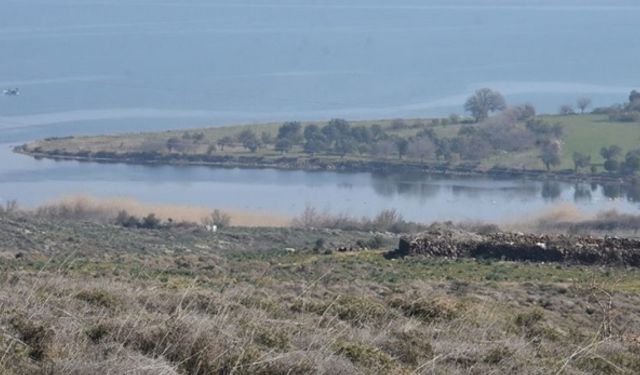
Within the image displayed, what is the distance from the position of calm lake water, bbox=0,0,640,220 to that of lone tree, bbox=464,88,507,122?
4.37m

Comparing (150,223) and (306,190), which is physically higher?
(150,223)

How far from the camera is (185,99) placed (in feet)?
278

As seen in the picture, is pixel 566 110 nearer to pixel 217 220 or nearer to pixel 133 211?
pixel 133 211

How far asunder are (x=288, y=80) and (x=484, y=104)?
74.8ft

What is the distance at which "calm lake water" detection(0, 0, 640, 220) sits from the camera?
52.9 meters

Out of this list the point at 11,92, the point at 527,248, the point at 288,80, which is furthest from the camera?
the point at 288,80

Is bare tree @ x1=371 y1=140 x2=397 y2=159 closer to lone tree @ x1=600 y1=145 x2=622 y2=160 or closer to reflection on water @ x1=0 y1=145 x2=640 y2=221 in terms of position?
reflection on water @ x1=0 y1=145 x2=640 y2=221

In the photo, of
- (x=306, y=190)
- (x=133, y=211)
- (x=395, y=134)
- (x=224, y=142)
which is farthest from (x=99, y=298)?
(x=395, y=134)

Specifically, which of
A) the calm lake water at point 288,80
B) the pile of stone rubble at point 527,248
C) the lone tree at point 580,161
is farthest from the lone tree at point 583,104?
the pile of stone rubble at point 527,248

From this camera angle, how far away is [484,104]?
2894 inches

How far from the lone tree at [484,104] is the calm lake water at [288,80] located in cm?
437

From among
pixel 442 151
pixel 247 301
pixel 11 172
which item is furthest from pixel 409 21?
pixel 247 301

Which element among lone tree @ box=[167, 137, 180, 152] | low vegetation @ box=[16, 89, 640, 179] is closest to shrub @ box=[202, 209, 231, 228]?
low vegetation @ box=[16, 89, 640, 179]

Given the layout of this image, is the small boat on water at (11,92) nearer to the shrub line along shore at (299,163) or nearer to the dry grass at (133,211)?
the shrub line along shore at (299,163)
